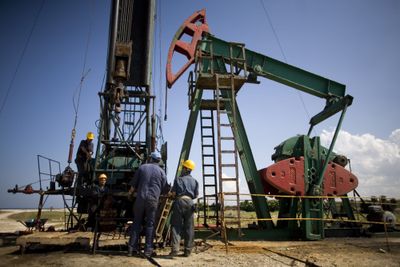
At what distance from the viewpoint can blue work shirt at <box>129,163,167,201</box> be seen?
183 inches

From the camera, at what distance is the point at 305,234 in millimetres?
7148

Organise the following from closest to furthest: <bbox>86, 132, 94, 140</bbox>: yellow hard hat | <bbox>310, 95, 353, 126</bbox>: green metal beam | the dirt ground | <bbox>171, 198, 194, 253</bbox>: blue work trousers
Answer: the dirt ground, <bbox>171, 198, 194, 253</bbox>: blue work trousers, <bbox>310, 95, 353, 126</bbox>: green metal beam, <bbox>86, 132, 94, 140</bbox>: yellow hard hat

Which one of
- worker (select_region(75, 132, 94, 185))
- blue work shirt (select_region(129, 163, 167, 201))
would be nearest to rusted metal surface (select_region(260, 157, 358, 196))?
blue work shirt (select_region(129, 163, 167, 201))

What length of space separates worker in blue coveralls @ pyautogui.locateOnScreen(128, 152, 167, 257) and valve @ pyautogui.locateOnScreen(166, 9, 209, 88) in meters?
3.91

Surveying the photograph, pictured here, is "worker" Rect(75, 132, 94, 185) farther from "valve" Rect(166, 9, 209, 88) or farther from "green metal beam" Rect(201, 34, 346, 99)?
"green metal beam" Rect(201, 34, 346, 99)

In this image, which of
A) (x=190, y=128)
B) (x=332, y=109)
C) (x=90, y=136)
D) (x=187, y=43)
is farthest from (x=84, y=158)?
(x=332, y=109)

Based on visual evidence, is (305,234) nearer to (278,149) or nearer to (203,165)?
(278,149)

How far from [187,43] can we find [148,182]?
511cm

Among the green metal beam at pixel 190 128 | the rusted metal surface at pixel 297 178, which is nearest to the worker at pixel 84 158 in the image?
the green metal beam at pixel 190 128

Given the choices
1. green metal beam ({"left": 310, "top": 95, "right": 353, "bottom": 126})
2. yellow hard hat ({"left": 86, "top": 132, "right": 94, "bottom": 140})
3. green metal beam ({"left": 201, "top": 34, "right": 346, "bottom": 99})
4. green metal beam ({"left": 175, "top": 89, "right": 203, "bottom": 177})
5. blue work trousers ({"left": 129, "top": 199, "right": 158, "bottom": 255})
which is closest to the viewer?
blue work trousers ({"left": 129, "top": 199, "right": 158, "bottom": 255})

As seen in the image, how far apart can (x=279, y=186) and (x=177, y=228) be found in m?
3.47

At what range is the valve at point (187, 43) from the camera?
8.08 meters

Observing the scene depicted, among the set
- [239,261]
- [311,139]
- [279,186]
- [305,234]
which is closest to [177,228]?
[239,261]

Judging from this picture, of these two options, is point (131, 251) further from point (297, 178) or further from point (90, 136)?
point (90, 136)
